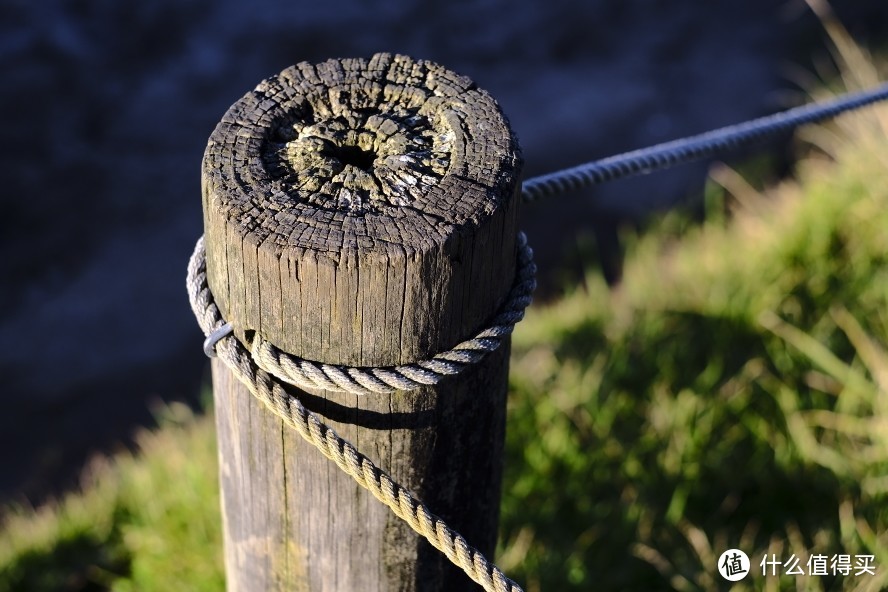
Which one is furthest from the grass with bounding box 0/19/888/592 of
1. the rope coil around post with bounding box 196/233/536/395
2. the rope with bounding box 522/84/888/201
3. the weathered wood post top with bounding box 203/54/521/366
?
the weathered wood post top with bounding box 203/54/521/366

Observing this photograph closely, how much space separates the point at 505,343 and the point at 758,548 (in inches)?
55.5

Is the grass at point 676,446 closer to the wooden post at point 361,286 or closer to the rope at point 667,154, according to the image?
the rope at point 667,154

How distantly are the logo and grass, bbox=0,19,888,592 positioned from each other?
0.08 feet

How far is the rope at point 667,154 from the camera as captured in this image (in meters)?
2.04

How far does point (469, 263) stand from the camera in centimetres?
140

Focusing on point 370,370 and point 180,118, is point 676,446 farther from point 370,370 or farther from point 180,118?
point 180,118

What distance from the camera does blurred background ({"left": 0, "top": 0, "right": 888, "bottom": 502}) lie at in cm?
461

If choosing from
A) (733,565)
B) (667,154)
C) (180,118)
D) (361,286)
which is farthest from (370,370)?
(180,118)

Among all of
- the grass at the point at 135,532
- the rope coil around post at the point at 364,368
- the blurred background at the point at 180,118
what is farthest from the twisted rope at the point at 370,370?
the blurred background at the point at 180,118

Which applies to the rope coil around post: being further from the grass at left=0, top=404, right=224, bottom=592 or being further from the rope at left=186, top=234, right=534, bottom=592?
the grass at left=0, top=404, right=224, bottom=592

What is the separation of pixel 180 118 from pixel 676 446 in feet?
12.5

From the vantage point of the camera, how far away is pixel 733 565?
2.52 metres

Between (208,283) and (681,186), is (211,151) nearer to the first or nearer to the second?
(208,283)

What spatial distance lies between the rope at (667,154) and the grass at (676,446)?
859 mm
